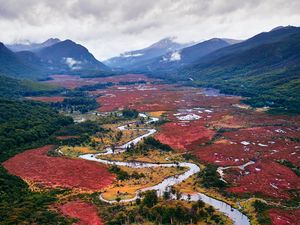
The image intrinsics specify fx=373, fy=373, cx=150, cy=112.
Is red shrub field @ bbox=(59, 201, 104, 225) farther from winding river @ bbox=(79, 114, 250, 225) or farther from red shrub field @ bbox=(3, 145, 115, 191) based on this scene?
red shrub field @ bbox=(3, 145, 115, 191)

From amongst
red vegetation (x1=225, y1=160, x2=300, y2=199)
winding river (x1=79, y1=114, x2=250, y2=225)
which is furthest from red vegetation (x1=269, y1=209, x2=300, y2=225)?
red vegetation (x1=225, y1=160, x2=300, y2=199)

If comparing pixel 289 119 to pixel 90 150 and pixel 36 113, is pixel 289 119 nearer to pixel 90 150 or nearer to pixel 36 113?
pixel 90 150

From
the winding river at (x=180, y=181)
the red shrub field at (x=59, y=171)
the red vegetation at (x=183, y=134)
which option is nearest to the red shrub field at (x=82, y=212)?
the winding river at (x=180, y=181)

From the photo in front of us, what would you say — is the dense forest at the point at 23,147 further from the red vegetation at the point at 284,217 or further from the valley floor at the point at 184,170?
the red vegetation at the point at 284,217

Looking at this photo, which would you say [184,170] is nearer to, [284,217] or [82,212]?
[284,217]

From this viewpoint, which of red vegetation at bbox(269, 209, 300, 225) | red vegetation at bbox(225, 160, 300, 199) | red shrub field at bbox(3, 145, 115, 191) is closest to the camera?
red vegetation at bbox(269, 209, 300, 225)
